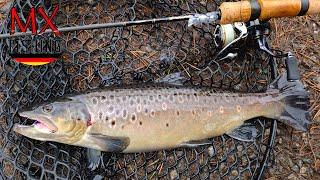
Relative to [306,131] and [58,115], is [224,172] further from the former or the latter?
[58,115]

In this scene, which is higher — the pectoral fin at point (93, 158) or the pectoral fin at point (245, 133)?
the pectoral fin at point (245, 133)

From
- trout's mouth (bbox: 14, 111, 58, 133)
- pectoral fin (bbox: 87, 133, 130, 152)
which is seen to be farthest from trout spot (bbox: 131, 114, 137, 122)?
trout's mouth (bbox: 14, 111, 58, 133)

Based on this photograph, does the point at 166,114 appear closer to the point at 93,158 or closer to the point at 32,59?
the point at 93,158

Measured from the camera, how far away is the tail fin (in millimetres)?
2709

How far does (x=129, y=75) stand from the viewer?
2.81 meters

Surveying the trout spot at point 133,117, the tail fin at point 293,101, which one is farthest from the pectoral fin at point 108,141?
the tail fin at point 293,101

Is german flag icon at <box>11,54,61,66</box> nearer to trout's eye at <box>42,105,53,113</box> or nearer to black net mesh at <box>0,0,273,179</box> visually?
black net mesh at <box>0,0,273,179</box>

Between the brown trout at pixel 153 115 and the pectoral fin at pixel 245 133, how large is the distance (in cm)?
6

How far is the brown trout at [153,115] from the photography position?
2.48 m

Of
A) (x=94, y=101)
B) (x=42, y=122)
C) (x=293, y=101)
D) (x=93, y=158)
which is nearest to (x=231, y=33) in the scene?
(x=293, y=101)

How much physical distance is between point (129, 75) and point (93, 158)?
532mm

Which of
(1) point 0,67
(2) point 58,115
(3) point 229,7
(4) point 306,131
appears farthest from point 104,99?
(4) point 306,131

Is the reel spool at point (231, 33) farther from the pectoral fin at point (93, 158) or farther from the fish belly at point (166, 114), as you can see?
the pectoral fin at point (93, 158)

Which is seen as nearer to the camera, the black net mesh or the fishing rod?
the fishing rod
